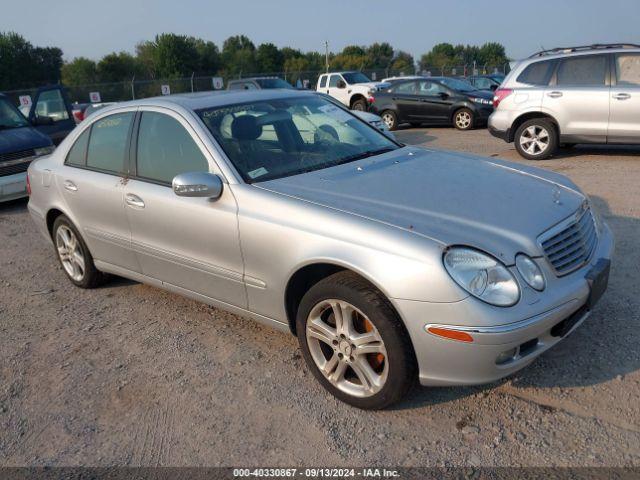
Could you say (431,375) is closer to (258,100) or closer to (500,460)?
(500,460)

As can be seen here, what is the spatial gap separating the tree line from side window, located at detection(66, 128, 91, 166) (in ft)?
105

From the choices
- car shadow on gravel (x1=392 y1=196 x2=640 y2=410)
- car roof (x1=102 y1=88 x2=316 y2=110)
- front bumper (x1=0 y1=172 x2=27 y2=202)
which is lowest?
car shadow on gravel (x1=392 y1=196 x2=640 y2=410)

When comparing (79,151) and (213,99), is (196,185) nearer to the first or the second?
(213,99)

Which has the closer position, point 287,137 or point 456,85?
point 287,137

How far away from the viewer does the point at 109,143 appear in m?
4.51

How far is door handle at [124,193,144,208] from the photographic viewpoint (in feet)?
13.3

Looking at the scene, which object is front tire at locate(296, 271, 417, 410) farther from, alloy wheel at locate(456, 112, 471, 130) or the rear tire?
the rear tire

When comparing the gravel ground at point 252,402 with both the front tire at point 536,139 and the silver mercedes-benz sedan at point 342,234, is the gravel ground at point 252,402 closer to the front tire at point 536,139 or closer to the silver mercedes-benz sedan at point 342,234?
the silver mercedes-benz sedan at point 342,234

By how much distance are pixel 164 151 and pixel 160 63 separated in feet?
171

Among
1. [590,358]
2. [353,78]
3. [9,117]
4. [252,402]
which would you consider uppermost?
[353,78]

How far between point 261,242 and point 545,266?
1.49 m

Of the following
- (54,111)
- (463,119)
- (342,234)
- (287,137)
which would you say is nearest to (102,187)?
(287,137)

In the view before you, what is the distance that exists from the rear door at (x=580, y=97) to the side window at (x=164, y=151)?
7072 mm

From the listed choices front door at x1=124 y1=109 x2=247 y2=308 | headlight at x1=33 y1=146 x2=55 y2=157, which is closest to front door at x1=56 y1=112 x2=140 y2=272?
front door at x1=124 y1=109 x2=247 y2=308
